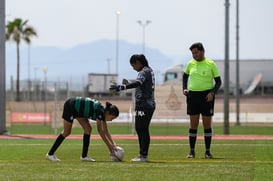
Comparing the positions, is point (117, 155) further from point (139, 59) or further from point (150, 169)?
point (150, 169)

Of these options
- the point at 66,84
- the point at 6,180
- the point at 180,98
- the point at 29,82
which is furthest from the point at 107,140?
the point at 29,82

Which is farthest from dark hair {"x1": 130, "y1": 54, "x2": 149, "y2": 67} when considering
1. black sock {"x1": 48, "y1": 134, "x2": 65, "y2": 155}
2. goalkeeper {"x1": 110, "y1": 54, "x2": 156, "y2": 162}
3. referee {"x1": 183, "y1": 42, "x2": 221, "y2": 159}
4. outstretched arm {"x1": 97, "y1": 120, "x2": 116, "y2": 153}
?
black sock {"x1": 48, "y1": 134, "x2": 65, "y2": 155}

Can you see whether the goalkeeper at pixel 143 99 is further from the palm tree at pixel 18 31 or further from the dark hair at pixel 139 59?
the palm tree at pixel 18 31

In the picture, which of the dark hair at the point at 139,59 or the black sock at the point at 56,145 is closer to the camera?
the dark hair at the point at 139,59

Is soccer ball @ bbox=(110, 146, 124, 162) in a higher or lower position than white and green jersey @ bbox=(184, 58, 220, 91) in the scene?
lower

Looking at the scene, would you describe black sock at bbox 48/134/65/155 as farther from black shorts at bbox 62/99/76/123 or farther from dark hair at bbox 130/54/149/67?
dark hair at bbox 130/54/149/67

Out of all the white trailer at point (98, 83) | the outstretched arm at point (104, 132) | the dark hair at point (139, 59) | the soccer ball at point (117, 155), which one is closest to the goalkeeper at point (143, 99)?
the dark hair at point (139, 59)

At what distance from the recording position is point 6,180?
1032 cm

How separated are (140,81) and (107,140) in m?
1.14

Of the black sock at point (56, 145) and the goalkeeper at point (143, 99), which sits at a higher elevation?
the goalkeeper at point (143, 99)

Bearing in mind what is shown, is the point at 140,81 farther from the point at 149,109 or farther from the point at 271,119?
the point at 271,119

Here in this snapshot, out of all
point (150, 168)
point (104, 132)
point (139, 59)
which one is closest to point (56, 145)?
point (104, 132)

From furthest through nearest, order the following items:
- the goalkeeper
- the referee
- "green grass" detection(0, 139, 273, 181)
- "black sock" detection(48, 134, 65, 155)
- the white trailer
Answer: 1. the white trailer
2. the referee
3. "black sock" detection(48, 134, 65, 155)
4. the goalkeeper
5. "green grass" detection(0, 139, 273, 181)

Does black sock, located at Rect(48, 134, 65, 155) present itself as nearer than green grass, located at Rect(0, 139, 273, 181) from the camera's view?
No
